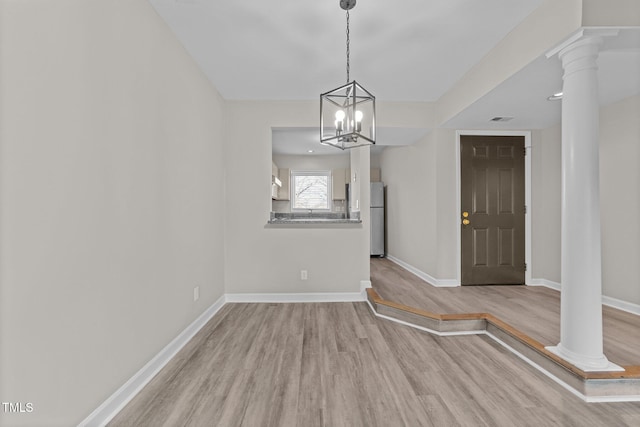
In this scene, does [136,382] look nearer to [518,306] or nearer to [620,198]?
[518,306]

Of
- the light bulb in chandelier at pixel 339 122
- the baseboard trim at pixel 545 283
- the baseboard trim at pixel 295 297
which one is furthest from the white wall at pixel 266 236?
the baseboard trim at pixel 545 283

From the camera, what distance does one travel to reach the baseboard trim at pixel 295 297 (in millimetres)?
3658

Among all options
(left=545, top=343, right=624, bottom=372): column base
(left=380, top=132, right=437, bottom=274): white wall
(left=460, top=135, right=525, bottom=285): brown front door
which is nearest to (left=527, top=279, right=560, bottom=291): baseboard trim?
(left=460, top=135, right=525, bottom=285): brown front door

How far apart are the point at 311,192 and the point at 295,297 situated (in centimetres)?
370

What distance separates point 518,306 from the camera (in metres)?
3.12

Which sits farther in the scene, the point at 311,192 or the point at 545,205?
the point at 311,192

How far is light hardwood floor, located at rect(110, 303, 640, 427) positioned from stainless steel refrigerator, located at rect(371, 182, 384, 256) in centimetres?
385

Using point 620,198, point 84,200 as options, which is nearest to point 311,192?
point 620,198

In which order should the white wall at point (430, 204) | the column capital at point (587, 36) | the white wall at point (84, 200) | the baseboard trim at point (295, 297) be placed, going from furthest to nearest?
the white wall at point (430, 204) < the baseboard trim at point (295, 297) < the column capital at point (587, 36) < the white wall at point (84, 200)

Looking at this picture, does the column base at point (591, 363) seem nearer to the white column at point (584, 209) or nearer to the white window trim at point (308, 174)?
the white column at point (584, 209)

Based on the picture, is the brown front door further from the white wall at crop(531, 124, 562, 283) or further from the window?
the window

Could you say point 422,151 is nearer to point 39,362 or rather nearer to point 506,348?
point 506,348

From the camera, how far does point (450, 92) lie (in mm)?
3479

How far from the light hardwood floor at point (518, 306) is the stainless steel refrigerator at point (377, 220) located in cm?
196
